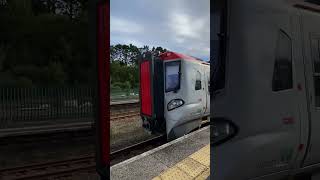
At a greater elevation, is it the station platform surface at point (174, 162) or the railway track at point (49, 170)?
the station platform surface at point (174, 162)

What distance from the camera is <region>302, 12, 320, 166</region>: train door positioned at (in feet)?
13.4

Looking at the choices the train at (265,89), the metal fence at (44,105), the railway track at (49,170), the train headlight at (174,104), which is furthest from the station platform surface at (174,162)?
the metal fence at (44,105)

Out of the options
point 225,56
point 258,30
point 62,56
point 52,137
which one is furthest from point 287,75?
point 62,56

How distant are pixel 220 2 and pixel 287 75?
3.51 ft

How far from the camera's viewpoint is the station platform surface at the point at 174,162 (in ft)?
11.3

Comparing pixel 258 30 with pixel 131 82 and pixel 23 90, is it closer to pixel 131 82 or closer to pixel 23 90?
pixel 131 82

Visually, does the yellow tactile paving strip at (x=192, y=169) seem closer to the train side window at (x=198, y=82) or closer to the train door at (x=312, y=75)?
the train door at (x=312, y=75)

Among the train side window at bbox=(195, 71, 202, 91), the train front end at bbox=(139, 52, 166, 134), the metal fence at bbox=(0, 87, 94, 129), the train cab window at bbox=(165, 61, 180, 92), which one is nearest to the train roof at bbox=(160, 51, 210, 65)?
the train front end at bbox=(139, 52, 166, 134)

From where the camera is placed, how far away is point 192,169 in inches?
144

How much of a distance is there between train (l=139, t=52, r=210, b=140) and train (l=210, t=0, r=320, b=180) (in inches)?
32.0

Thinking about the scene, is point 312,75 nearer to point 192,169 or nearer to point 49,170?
point 192,169

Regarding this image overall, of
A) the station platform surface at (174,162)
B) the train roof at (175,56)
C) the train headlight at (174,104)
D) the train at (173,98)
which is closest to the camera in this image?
the train roof at (175,56)

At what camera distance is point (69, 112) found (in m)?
17.6

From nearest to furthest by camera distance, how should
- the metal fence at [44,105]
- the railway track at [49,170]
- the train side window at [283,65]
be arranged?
the train side window at [283,65] → the railway track at [49,170] → the metal fence at [44,105]
